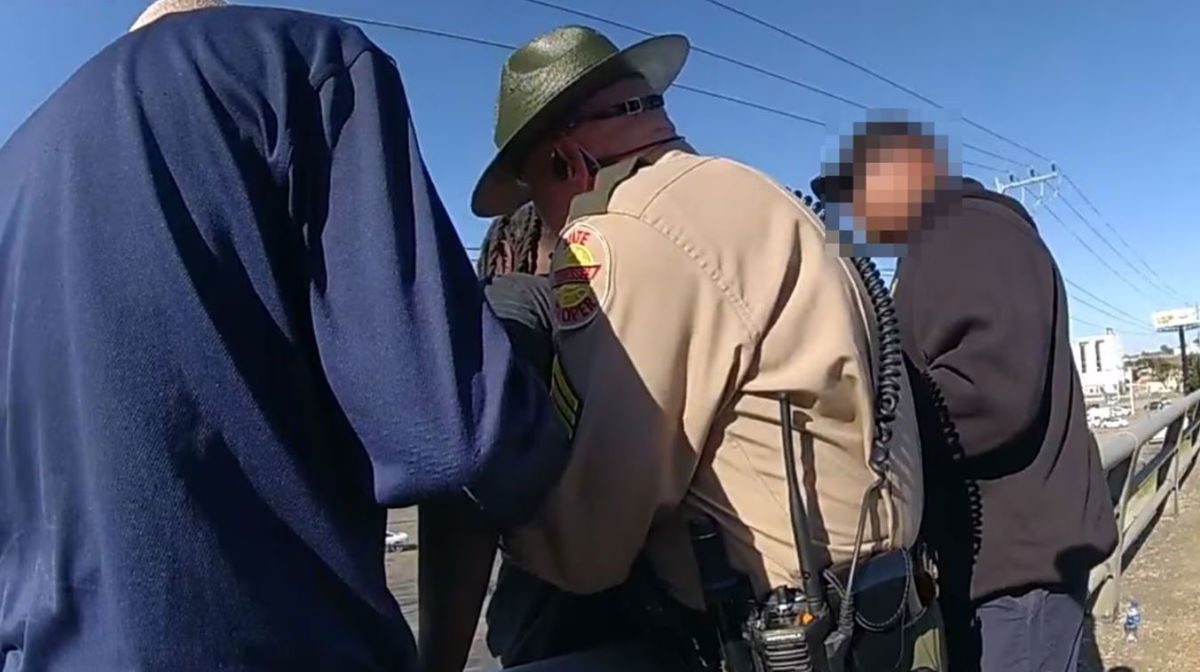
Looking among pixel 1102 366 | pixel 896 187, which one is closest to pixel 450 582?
pixel 896 187

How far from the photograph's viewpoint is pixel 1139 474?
786 cm

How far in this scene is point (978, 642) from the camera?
276cm

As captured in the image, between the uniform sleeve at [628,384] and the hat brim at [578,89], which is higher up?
the hat brim at [578,89]

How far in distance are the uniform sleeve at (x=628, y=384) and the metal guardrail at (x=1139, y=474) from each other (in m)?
2.01

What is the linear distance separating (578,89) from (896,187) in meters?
0.97

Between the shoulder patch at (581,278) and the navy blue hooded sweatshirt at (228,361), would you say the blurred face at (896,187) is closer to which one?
the shoulder patch at (581,278)

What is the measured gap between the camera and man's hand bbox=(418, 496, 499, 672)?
1.49 m

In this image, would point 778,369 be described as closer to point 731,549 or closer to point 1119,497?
point 731,549

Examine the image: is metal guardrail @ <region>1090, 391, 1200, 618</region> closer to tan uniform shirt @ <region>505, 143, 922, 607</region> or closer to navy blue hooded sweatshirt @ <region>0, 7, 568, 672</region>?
tan uniform shirt @ <region>505, 143, 922, 607</region>

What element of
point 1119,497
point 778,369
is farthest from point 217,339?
point 1119,497

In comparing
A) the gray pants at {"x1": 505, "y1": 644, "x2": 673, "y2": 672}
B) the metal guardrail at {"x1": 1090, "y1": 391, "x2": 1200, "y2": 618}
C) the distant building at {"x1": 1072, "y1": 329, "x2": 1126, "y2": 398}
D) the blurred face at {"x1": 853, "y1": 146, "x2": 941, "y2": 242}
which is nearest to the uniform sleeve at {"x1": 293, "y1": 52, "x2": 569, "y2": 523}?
the gray pants at {"x1": 505, "y1": 644, "x2": 673, "y2": 672}

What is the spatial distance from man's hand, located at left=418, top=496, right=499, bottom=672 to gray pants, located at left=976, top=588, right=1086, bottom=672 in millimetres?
1634

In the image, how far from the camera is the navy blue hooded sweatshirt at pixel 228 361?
42.1 inches

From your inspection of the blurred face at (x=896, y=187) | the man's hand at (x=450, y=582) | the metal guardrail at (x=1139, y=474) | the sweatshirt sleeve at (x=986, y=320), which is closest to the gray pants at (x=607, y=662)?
the man's hand at (x=450, y=582)
